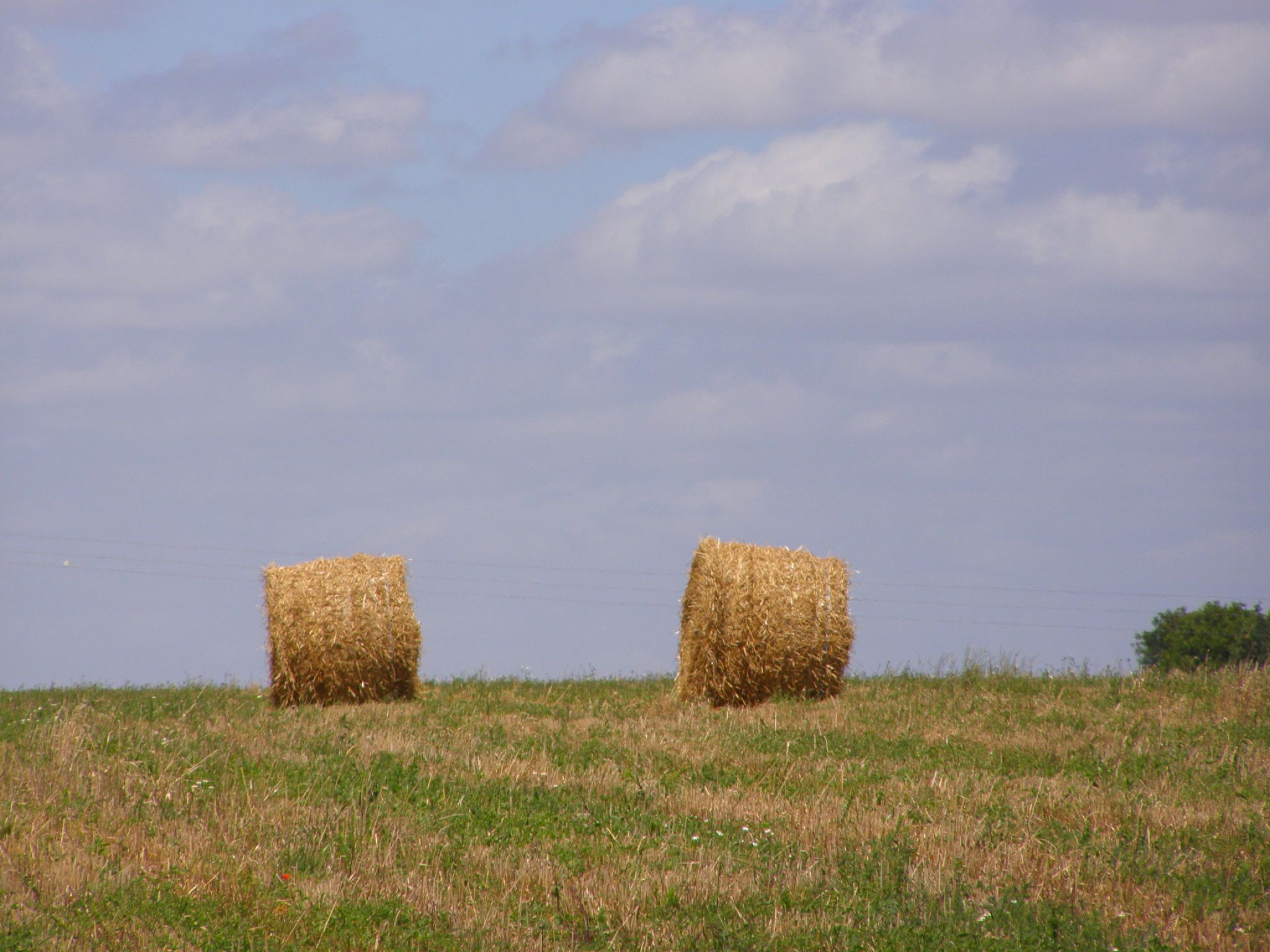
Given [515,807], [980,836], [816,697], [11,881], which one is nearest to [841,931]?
[980,836]

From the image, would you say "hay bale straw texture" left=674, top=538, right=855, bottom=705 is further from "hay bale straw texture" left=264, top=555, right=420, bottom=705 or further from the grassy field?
"hay bale straw texture" left=264, top=555, right=420, bottom=705

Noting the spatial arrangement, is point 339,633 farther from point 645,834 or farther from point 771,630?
point 645,834

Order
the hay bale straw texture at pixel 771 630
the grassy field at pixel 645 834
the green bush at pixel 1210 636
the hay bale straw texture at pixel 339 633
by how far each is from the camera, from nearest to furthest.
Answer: the grassy field at pixel 645 834
the hay bale straw texture at pixel 771 630
the hay bale straw texture at pixel 339 633
the green bush at pixel 1210 636

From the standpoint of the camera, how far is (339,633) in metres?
17.0

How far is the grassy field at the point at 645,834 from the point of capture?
6926mm

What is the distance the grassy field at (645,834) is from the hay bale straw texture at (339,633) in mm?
3182

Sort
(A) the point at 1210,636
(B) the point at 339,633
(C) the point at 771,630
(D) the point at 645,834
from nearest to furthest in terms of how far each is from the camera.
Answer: (D) the point at 645,834 < (C) the point at 771,630 < (B) the point at 339,633 < (A) the point at 1210,636

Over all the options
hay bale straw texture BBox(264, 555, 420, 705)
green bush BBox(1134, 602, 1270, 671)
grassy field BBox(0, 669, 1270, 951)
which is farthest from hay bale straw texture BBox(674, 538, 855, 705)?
green bush BBox(1134, 602, 1270, 671)

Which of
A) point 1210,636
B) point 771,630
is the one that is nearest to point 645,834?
point 771,630

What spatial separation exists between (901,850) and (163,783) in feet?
17.0

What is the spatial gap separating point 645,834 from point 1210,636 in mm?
27711

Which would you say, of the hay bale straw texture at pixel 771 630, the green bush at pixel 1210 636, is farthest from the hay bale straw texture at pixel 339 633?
the green bush at pixel 1210 636

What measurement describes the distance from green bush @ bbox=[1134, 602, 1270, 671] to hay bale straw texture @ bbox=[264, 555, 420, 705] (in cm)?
1990

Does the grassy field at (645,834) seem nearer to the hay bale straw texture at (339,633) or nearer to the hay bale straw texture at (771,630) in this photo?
the hay bale straw texture at (771,630)
